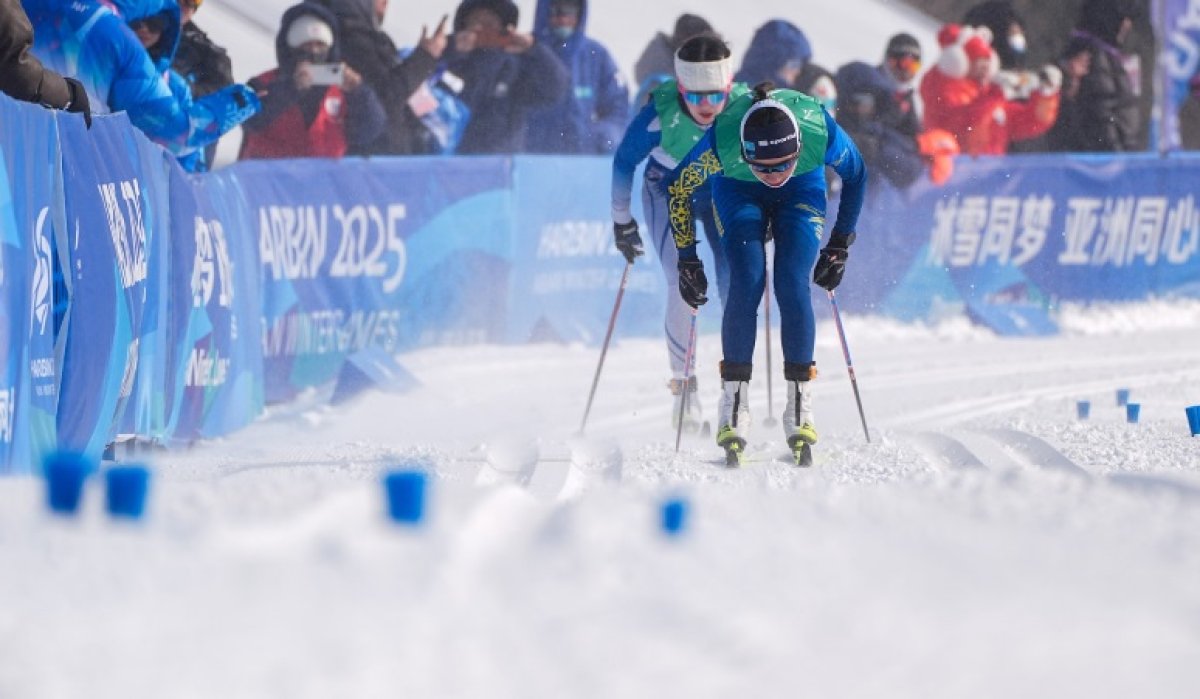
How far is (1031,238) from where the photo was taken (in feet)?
50.0

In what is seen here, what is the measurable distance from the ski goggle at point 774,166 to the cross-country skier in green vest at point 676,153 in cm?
76

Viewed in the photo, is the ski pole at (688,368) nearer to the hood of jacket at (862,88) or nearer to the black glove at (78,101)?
the black glove at (78,101)

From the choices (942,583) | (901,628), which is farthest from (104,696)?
(942,583)

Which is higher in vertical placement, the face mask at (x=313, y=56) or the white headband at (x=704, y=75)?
the white headband at (x=704, y=75)

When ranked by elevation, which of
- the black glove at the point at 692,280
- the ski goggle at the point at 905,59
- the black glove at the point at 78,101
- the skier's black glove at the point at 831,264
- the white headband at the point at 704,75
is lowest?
the black glove at the point at 692,280

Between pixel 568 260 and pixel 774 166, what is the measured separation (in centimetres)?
632

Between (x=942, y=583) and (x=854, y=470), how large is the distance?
101 inches

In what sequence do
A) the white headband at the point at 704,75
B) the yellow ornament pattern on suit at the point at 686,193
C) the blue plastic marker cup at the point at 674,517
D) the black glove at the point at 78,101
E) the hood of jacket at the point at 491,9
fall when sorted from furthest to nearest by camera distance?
1. the hood of jacket at the point at 491,9
2. the white headband at the point at 704,75
3. the yellow ornament pattern on suit at the point at 686,193
4. the black glove at the point at 78,101
5. the blue plastic marker cup at the point at 674,517

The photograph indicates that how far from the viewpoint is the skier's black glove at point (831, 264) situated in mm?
6605

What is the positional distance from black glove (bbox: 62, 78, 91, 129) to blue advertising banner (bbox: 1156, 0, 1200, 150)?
12.5 metres

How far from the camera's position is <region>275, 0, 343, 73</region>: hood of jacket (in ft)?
34.0

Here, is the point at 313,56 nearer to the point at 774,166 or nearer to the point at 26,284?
the point at 774,166

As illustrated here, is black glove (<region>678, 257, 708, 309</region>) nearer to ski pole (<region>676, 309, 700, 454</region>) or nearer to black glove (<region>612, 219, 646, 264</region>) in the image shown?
ski pole (<region>676, 309, 700, 454</region>)

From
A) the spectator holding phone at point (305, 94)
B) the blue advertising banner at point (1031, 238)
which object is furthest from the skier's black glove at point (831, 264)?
the blue advertising banner at point (1031, 238)
